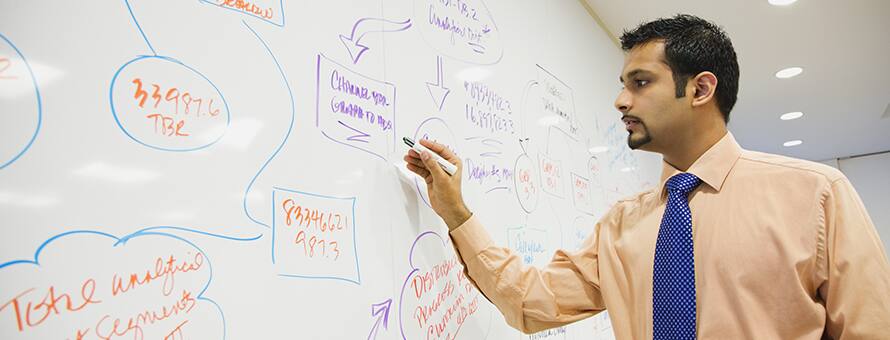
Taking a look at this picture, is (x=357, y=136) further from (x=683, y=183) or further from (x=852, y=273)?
(x=852, y=273)

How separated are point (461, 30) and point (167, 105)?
0.64 meters

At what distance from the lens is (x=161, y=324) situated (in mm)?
493

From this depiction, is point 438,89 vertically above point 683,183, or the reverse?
point 438,89

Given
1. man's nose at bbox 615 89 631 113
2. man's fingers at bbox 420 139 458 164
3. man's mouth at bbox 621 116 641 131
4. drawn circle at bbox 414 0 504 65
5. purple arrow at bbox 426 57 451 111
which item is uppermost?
drawn circle at bbox 414 0 504 65

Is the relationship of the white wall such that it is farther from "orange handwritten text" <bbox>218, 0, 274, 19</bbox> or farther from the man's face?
"orange handwritten text" <bbox>218, 0, 274, 19</bbox>

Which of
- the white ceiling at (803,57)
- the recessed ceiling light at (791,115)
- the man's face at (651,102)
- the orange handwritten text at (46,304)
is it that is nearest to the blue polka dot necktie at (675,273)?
the man's face at (651,102)

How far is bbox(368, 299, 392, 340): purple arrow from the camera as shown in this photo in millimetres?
714

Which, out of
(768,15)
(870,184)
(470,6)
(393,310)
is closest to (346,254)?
(393,310)

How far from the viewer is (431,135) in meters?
0.90

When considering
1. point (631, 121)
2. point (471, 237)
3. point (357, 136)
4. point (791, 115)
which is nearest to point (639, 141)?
point (631, 121)

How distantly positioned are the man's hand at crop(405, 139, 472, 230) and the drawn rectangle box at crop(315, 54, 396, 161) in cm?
5

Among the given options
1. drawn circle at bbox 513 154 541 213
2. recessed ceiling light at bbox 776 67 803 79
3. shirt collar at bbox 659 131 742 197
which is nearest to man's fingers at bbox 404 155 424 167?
drawn circle at bbox 513 154 541 213

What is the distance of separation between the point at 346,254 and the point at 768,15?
2.12 meters

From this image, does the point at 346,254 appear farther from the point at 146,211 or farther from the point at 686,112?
the point at 686,112
